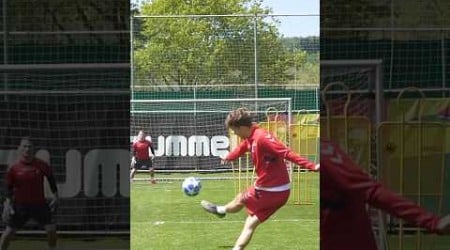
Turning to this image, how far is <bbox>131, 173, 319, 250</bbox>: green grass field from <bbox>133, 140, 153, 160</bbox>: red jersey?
0.23 m

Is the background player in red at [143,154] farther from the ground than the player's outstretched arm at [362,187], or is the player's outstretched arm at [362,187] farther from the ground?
the player's outstretched arm at [362,187]

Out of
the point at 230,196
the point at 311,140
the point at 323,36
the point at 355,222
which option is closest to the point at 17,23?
the point at 323,36

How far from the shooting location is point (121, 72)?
3160mm

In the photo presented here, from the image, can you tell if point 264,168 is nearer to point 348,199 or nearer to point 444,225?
point 348,199

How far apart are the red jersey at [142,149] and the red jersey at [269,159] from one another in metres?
3.11

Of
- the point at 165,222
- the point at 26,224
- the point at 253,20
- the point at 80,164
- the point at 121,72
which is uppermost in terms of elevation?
the point at 253,20

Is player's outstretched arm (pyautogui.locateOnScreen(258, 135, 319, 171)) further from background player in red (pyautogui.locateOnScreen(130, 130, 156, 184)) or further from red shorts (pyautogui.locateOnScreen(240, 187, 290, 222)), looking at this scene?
background player in red (pyautogui.locateOnScreen(130, 130, 156, 184))

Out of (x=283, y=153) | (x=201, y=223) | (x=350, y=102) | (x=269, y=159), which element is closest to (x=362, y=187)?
(x=350, y=102)

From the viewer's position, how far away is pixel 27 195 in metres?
3.25

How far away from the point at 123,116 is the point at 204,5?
4635mm

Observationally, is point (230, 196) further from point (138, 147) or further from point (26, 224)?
point (26, 224)

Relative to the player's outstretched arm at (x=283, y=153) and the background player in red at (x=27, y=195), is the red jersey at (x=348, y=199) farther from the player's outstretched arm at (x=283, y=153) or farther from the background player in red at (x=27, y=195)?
the background player in red at (x=27, y=195)

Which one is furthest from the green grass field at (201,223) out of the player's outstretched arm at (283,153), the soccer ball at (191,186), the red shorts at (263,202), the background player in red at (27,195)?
the background player in red at (27,195)

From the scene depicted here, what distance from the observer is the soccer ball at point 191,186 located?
796 cm
